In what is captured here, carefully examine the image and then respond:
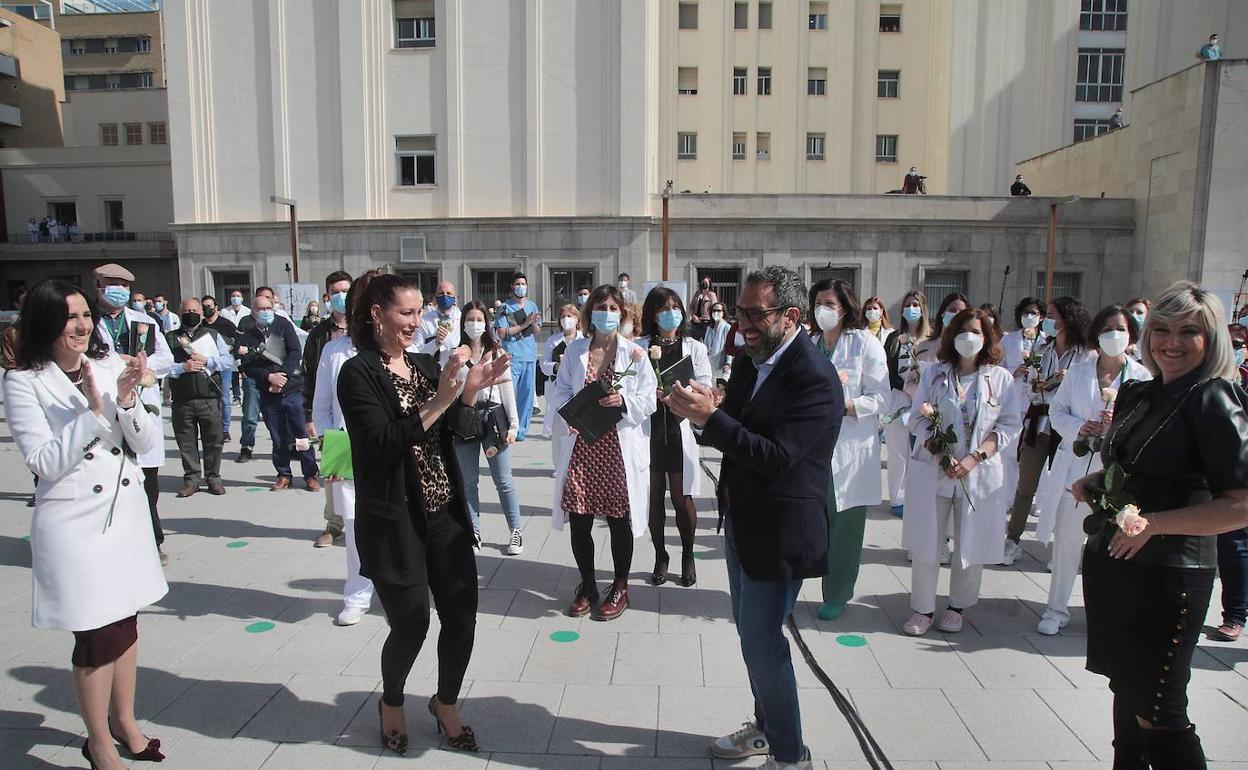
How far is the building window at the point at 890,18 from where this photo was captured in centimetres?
3117

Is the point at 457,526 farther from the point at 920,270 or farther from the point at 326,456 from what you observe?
the point at 920,270

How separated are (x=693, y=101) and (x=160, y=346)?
94.1 feet

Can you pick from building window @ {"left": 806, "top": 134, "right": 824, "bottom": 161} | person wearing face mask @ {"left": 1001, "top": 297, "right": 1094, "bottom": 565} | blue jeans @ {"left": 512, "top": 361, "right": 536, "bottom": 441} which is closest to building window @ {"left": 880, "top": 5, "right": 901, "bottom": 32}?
building window @ {"left": 806, "top": 134, "right": 824, "bottom": 161}

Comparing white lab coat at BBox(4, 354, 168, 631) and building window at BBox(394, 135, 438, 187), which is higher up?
building window at BBox(394, 135, 438, 187)

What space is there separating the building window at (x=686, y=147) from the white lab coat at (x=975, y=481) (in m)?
29.1

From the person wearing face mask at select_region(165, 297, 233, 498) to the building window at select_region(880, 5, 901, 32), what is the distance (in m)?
30.6

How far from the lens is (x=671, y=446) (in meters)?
5.45

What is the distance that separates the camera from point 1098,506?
2.74m

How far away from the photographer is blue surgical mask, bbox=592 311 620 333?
16.6 ft

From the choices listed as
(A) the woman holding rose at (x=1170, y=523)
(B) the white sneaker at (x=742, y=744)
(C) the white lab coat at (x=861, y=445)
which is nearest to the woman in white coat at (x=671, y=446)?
(C) the white lab coat at (x=861, y=445)

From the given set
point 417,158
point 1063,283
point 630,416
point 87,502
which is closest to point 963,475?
point 630,416

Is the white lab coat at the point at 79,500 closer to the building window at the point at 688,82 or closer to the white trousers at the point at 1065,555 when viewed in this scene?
the white trousers at the point at 1065,555

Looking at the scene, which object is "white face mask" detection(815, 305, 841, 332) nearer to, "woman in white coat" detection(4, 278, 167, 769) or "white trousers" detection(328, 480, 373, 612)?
"white trousers" detection(328, 480, 373, 612)

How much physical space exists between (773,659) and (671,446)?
2477 millimetres
